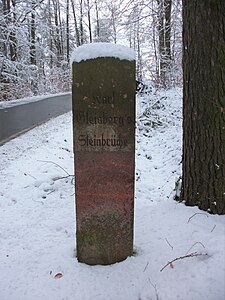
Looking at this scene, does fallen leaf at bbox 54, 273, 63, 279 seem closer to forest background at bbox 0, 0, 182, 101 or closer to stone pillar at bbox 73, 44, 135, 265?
stone pillar at bbox 73, 44, 135, 265

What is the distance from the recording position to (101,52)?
265 centimetres

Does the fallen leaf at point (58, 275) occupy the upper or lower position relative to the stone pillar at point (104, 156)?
lower

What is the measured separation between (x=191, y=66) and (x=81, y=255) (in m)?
2.32

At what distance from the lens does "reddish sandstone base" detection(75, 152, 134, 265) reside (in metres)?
2.81

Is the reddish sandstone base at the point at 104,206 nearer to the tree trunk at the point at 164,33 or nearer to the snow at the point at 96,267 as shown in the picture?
the snow at the point at 96,267

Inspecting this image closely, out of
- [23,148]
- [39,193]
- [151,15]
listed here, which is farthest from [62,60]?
[39,193]

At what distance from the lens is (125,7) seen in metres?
13.4

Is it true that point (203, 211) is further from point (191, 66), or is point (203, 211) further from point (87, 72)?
point (87, 72)

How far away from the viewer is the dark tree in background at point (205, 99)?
3.06 m

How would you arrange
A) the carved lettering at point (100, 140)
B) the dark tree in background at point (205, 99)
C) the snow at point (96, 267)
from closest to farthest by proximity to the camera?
the snow at point (96, 267) < the carved lettering at point (100, 140) < the dark tree in background at point (205, 99)

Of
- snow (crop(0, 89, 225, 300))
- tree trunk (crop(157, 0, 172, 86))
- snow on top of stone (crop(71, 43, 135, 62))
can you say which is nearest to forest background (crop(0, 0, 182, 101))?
tree trunk (crop(157, 0, 172, 86))

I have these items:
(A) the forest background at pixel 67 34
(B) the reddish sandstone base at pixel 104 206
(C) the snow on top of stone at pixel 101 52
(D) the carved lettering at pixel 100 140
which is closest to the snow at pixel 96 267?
(B) the reddish sandstone base at pixel 104 206

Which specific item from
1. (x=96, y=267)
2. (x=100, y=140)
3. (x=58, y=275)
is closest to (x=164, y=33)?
(x=100, y=140)

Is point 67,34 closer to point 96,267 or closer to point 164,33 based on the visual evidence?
point 164,33
